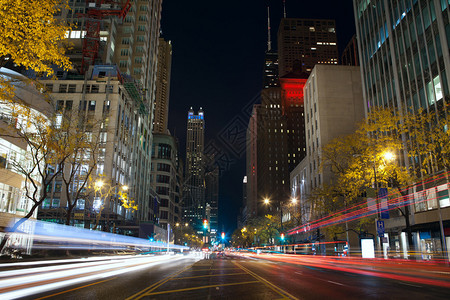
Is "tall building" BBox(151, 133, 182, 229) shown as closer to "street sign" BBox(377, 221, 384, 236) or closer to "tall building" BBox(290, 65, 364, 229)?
"tall building" BBox(290, 65, 364, 229)

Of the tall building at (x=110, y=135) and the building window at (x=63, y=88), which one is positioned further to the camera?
the building window at (x=63, y=88)

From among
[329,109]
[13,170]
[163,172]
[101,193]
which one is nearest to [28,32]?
[101,193]

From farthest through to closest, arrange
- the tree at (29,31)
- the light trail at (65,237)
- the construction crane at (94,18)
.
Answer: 1. the construction crane at (94,18)
2. the light trail at (65,237)
3. the tree at (29,31)

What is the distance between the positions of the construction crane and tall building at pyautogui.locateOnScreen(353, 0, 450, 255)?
68.7 meters

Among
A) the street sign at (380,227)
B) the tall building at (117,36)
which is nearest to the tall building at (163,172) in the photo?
the tall building at (117,36)

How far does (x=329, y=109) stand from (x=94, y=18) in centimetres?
7090

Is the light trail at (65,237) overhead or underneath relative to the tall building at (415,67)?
underneath

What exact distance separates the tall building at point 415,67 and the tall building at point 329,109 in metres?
14.6

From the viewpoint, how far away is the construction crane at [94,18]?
299 feet

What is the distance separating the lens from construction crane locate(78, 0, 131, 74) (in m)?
91.2

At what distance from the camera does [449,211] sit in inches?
1345

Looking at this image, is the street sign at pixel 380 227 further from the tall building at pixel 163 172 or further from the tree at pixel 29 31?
the tall building at pixel 163 172

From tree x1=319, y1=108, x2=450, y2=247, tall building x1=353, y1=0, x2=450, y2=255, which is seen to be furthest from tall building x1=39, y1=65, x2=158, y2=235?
tree x1=319, y1=108, x2=450, y2=247

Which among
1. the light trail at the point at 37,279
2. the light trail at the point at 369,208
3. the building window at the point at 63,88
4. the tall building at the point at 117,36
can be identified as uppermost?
the tall building at the point at 117,36
